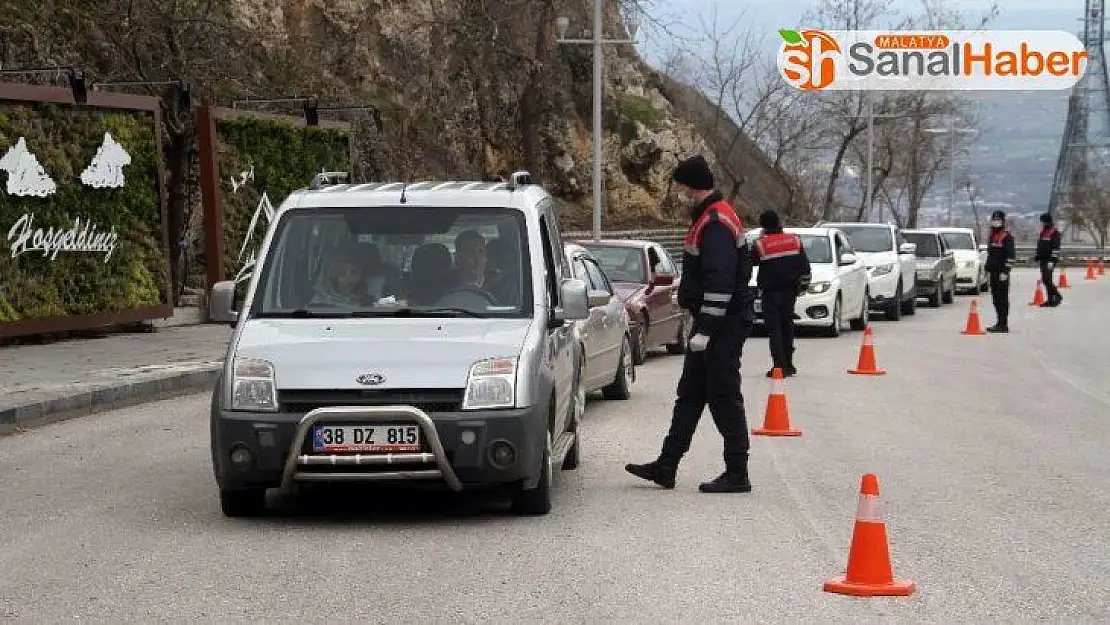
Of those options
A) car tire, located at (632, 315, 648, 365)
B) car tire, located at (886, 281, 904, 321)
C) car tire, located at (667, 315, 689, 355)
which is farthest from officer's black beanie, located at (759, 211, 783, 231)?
car tire, located at (886, 281, 904, 321)

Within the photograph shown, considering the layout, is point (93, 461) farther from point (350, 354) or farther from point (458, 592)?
point (458, 592)

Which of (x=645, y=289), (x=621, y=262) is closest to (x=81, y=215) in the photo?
(x=621, y=262)

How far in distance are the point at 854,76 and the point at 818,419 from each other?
181 ft

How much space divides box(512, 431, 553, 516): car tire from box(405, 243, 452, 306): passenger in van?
3.78 feet

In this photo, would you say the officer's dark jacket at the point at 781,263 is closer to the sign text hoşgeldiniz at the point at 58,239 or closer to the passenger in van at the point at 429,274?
the sign text hoşgeldiniz at the point at 58,239

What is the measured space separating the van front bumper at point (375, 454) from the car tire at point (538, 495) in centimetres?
35

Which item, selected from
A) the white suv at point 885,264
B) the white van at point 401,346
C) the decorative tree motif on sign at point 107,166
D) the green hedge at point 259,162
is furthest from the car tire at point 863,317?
the white van at point 401,346

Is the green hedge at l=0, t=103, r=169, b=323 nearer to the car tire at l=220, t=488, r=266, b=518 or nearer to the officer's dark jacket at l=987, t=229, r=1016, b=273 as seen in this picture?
the car tire at l=220, t=488, r=266, b=518

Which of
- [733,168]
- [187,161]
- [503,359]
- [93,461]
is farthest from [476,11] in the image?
[503,359]

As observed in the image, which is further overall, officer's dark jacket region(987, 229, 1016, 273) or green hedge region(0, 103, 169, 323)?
officer's dark jacket region(987, 229, 1016, 273)

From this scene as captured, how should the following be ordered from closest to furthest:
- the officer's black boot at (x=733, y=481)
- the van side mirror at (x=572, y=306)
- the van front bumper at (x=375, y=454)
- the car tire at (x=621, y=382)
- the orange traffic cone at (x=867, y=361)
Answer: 1. the van front bumper at (x=375, y=454)
2. the van side mirror at (x=572, y=306)
3. the officer's black boot at (x=733, y=481)
4. the car tire at (x=621, y=382)
5. the orange traffic cone at (x=867, y=361)

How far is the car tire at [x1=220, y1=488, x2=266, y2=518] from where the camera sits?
963 centimetres

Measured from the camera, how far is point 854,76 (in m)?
69.1

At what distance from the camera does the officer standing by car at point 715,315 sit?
35.1 ft
